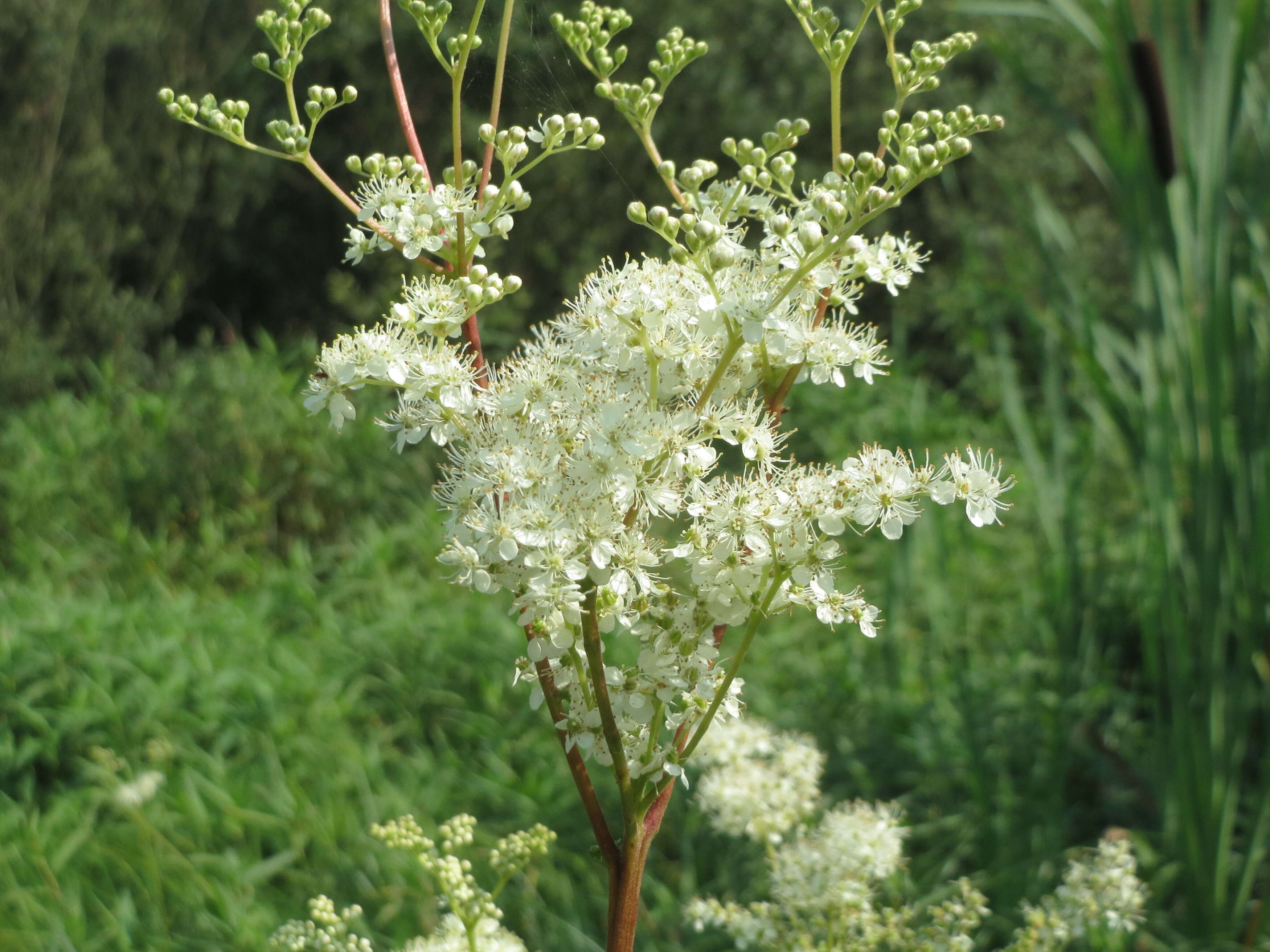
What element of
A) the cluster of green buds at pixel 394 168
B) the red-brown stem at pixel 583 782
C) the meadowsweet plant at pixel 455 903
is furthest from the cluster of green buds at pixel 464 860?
the cluster of green buds at pixel 394 168

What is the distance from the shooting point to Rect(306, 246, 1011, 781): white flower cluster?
0.71m

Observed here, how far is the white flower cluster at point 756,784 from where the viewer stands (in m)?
1.24

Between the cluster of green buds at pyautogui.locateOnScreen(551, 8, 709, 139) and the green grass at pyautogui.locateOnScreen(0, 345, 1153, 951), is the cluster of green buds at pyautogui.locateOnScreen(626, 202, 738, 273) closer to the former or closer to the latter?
the cluster of green buds at pyautogui.locateOnScreen(551, 8, 709, 139)

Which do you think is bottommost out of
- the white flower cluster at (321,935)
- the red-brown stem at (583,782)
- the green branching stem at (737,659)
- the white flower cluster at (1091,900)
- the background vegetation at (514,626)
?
the white flower cluster at (321,935)

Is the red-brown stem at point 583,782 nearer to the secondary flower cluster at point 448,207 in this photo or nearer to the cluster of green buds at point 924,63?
the secondary flower cluster at point 448,207

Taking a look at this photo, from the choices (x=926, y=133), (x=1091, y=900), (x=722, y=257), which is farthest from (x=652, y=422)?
(x=1091, y=900)

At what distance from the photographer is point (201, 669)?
2.87 m

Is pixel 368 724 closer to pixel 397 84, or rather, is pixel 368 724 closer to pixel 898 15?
pixel 397 84

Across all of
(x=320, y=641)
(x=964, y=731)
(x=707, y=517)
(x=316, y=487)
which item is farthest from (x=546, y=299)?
(x=707, y=517)

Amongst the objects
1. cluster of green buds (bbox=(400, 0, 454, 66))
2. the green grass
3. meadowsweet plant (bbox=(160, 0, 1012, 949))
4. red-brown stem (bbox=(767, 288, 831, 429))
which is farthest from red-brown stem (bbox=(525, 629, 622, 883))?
the green grass

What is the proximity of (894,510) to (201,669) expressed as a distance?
2.53 metres

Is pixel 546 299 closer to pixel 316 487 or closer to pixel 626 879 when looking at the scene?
pixel 316 487

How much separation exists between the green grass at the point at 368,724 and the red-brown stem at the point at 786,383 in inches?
57.1

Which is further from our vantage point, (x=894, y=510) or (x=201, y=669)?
(x=201, y=669)
